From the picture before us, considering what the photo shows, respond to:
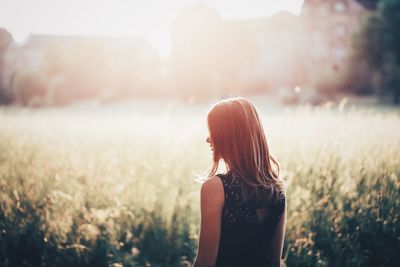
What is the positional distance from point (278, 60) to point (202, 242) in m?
44.4

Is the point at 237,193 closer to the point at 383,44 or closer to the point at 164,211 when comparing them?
the point at 164,211

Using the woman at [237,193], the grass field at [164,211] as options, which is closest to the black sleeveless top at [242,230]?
the woman at [237,193]

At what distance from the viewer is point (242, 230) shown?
177cm

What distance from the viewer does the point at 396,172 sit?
3771 millimetres

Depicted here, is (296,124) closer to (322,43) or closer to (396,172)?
(396,172)

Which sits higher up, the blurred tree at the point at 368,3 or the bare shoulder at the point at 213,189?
the blurred tree at the point at 368,3

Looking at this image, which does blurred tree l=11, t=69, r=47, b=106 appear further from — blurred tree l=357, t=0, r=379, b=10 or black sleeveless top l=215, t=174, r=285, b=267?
blurred tree l=357, t=0, r=379, b=10

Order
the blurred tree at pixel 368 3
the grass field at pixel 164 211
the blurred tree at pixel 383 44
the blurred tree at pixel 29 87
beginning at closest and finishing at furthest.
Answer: the grass field at pixel 164 211 < the blurred tree at pixel 383 44 < the blurred tree at pixel 29 87 < the blurred tree at pixel 368 3

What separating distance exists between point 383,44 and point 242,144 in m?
25.2

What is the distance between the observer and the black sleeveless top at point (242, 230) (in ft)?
5.67

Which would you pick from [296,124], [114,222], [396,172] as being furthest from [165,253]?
[296,124]

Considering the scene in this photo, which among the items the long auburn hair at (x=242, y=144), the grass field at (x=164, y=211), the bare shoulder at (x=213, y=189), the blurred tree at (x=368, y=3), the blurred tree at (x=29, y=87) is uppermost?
the blurred tree at (x=368, y=3)

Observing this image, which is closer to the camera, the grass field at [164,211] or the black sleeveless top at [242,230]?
the black sleeveless top at [242,230]

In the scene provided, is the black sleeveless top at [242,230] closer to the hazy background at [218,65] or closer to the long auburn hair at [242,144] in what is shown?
the long auburn hair at [242,144]
